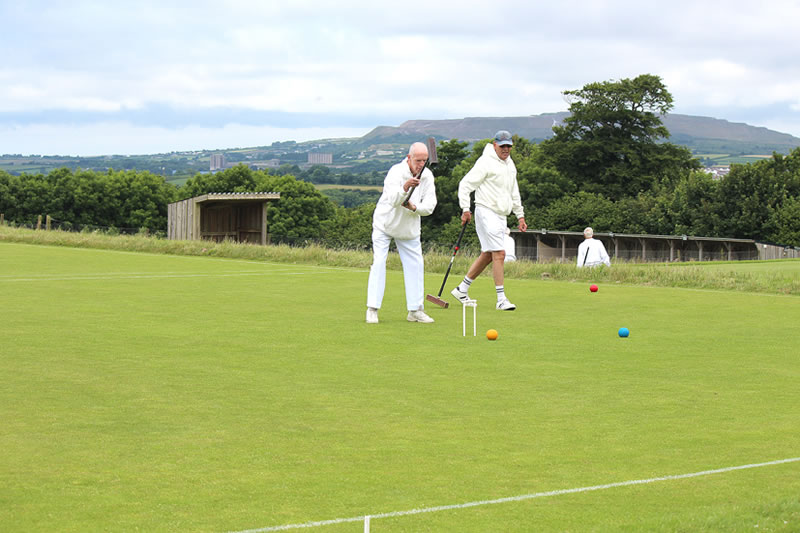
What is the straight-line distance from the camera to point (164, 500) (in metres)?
4.29

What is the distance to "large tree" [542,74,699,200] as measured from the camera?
336ft

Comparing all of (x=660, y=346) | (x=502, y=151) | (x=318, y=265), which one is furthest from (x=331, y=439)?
(x=318, y=265)

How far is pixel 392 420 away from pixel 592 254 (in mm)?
14068

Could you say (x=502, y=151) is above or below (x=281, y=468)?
above

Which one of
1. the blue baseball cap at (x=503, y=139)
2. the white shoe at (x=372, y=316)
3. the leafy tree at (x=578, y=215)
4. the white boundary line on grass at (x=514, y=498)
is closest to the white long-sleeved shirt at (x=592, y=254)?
the blue baseball cap at (x=503, y=139)

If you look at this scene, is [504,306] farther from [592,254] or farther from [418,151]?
[592,254]

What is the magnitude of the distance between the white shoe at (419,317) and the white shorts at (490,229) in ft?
6.83

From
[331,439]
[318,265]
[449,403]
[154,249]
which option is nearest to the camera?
[331,439]

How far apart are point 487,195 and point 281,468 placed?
8.77 meters

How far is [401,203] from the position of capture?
11.2 meters

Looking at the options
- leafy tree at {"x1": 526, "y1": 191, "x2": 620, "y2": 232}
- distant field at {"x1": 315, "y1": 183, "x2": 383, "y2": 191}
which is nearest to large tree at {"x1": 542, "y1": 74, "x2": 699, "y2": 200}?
leafy tree at {"x1": 526, "y1": 191, "x2": 620, "y2": 232}

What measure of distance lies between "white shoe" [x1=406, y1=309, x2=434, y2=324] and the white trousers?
2.9 inches

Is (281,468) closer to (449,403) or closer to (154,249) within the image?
(449,403)

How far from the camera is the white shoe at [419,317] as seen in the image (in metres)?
11.2
